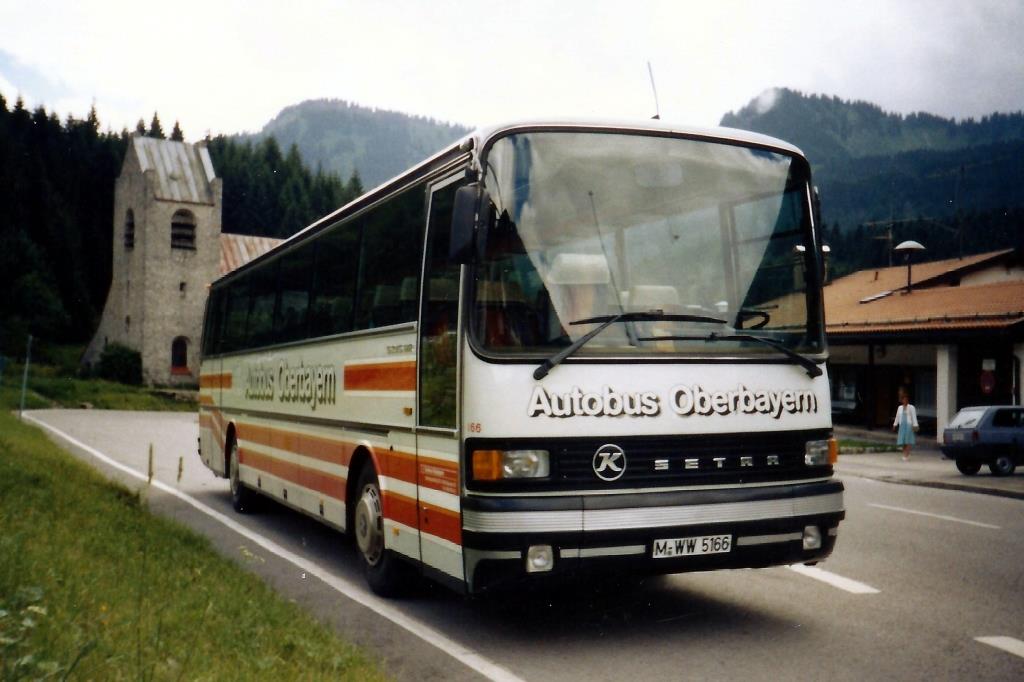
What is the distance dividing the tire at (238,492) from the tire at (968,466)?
1650cm

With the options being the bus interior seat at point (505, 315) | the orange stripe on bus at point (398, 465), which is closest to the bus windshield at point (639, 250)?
the bus interior seat at point (505, 315)

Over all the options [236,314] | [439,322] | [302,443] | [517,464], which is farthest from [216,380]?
[517,464]

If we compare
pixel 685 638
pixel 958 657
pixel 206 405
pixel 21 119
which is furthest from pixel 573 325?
pixel 21 119

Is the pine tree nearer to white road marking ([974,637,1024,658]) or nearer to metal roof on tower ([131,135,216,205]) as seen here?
metal roof on tower ([131,135,216,205])

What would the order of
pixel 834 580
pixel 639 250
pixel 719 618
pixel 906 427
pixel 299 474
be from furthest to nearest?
pixel 906 427 → pixel 299 474 → pixel 834 580 → pixel 719 618 → pixel 639 250

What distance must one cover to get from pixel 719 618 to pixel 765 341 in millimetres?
1920

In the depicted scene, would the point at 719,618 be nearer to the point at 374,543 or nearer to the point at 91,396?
the point at 374,543

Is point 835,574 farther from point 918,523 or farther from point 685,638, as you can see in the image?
point 918,523

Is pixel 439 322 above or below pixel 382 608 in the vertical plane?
above

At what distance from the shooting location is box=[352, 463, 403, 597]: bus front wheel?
830 centimetres

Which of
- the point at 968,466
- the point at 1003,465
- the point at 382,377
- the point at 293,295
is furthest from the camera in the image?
the point at 968,466

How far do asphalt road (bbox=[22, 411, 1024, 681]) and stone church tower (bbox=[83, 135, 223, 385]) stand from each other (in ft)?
202

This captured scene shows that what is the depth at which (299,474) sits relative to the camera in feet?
36.1

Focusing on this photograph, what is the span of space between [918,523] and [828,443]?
6713mm
